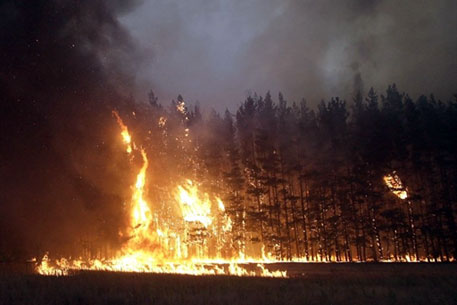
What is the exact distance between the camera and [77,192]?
4088 centimetres

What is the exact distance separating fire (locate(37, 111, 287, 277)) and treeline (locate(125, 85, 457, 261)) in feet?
8.06

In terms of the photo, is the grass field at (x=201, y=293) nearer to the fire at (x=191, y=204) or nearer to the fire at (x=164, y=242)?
the fire at (x=164, y=242)

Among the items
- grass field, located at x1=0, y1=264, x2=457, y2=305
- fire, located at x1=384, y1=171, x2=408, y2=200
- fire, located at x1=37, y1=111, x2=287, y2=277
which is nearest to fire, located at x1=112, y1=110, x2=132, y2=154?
fire, located at x1=37, y1=111, x2=287, y2=277

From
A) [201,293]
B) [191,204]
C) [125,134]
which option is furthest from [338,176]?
[201,293]

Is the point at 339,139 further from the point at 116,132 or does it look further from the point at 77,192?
the point at 77,192

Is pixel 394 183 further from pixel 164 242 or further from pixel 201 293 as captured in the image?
pixel 201 293

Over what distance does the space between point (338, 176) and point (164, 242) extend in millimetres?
22344

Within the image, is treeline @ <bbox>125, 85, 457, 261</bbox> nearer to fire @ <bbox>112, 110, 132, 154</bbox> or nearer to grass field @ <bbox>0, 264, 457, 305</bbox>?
fire @ <bbox>112, 110, 132, 154</bbox>

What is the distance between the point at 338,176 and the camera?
4894 cm

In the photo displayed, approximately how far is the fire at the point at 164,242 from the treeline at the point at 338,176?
2457 millimetres

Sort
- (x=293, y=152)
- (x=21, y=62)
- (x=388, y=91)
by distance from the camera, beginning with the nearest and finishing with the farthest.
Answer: (x=21, y=62) → (x=293, y=152) → (x=388, y=91)

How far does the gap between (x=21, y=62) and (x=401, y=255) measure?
47000 mm

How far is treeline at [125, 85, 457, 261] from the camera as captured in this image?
44969 millimetres

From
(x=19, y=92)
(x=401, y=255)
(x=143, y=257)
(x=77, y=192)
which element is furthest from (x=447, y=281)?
(x=19, y=92)
